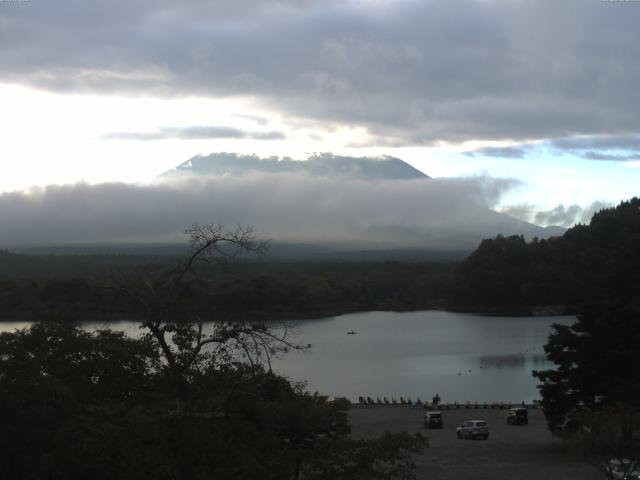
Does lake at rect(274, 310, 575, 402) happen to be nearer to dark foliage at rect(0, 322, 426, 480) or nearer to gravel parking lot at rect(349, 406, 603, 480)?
gravel parking lot at rect(349, 406, 603, 480)

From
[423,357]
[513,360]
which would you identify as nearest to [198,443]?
[513,360]

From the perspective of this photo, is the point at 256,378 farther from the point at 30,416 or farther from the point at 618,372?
the point at 618,372

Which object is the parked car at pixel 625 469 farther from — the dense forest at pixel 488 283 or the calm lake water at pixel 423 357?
the dense forest at pixel 488 283

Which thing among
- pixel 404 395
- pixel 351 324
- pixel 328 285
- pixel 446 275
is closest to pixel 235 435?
pixel 404 395

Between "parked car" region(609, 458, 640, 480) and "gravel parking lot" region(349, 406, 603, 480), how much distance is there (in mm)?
1470

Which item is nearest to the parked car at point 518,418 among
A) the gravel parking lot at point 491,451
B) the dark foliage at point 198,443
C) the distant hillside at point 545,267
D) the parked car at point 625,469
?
the gravel parking lot at point 491,451

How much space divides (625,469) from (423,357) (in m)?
33.1

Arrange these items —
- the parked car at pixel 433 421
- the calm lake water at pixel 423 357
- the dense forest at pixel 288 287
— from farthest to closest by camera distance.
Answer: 1. the dense forest at pixel 288 287
2. the calm lake water at pixel 423 357
3. the parked car at pixel 433 421

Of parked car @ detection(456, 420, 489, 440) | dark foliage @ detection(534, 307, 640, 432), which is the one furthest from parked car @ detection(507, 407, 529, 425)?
dark foliage @ detection(534, 307, 640, 432)

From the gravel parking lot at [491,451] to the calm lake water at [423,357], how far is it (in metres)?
3.74

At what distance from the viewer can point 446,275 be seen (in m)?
89.3

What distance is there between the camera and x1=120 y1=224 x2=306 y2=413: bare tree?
576 cm

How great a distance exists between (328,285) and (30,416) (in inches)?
2612

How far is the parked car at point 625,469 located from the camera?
1062cm
